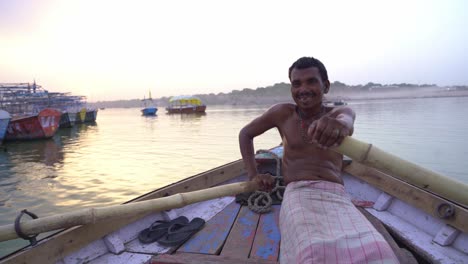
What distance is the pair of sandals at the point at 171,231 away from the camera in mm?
2838

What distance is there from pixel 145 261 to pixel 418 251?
2499mm

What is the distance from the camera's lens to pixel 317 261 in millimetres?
1535

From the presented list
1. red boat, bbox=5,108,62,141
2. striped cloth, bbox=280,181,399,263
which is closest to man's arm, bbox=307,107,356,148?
striped cloth, bbox=280,181,399,263

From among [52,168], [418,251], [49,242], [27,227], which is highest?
[27,227]

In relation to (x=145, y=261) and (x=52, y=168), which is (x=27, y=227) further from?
(x=52, y=168)

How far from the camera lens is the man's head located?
2.30m

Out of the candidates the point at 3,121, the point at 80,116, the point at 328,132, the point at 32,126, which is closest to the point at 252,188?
the point at 328,132

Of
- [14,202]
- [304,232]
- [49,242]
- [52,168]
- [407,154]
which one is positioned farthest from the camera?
[407,154]

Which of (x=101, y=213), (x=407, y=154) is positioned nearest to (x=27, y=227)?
(x=101, y=213)

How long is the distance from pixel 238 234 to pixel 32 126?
19646mm

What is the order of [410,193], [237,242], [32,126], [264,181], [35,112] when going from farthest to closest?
[35,112]
[32,126]
[410,193]
[237,242]
[264,181]

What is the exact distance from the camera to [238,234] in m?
2.94

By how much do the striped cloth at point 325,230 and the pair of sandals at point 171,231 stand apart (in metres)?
1.20

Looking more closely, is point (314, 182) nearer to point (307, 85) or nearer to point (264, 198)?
point (307, 85)
